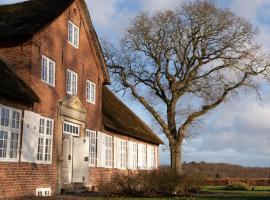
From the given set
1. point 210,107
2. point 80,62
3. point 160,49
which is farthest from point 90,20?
point 210,107

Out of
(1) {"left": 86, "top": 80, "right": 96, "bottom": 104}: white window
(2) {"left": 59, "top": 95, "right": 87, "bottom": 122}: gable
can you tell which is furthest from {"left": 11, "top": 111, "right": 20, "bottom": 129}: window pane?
(1) {"left": 86, "top": 80, "right": 96, "bottom": 104}: white window

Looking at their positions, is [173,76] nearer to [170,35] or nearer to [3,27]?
[170,35]

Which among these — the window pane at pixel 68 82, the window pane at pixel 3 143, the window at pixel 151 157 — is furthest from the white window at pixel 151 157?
the window pane at pixel 3 143

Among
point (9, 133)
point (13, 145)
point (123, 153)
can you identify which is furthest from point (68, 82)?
point (123, 153)

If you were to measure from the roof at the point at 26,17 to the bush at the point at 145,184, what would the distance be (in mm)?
6785

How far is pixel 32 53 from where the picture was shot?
1769cm

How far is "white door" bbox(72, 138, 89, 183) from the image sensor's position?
831 inches

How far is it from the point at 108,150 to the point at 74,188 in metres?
5.05

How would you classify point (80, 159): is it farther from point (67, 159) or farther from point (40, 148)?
point (40, 148)

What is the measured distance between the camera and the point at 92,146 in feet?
77.4

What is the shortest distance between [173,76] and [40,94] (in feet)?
58.5

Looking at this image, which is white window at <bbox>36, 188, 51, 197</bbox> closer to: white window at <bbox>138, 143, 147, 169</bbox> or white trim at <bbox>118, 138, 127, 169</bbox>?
white trim at <bbox>118, 138, 127, 169</bbox>

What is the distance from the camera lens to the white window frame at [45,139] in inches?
707

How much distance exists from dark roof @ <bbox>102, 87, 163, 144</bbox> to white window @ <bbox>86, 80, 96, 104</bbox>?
1705 millimetres
